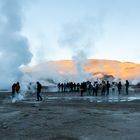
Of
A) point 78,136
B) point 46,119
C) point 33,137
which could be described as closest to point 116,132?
point 78,136

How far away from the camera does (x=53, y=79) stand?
173 meters

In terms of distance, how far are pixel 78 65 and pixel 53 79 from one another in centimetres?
3622

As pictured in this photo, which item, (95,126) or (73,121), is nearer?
(95,126)

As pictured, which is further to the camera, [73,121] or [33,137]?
[73,121]

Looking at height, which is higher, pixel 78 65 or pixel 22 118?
pixel 78 65

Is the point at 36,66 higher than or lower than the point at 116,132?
higher

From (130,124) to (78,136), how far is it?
4100 mm

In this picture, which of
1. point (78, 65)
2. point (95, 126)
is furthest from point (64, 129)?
point (78, 65)

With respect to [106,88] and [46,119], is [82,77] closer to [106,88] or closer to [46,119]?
[106,88]

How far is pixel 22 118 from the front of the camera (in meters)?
22.9

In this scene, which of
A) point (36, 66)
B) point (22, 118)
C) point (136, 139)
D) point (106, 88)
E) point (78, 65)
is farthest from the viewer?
point (36, 66)

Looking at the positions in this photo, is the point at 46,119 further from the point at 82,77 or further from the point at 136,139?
the point at 82,77

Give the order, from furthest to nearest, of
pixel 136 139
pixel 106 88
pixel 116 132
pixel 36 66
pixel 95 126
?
pixel 36 66 < pixel 106 88 < pixel 95 126 < pixel 116 132 < pixel 136 139

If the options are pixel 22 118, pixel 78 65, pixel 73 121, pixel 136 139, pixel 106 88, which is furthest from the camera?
pixel 78 65
